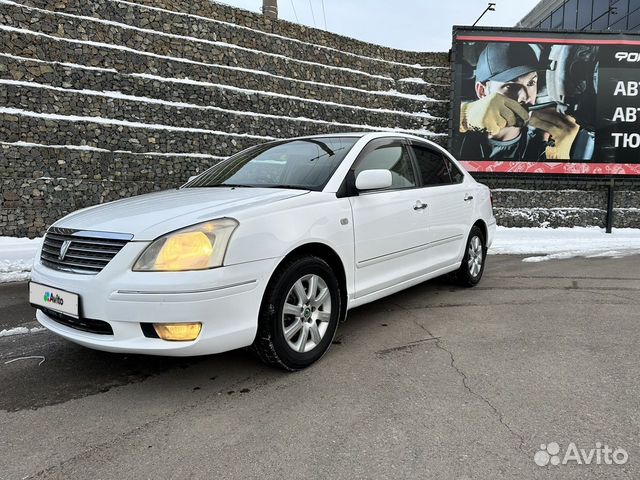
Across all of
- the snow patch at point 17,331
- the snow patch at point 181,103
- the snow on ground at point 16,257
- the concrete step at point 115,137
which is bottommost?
the snow on ground at point 16,257

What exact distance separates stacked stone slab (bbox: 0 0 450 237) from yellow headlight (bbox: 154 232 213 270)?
28.2 ft

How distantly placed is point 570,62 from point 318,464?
1393cm

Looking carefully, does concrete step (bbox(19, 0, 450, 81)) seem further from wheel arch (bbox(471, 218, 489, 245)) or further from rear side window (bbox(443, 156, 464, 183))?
wheel arch (bbox(471, 218, 489, 245))

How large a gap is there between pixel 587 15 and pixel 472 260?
2394cm

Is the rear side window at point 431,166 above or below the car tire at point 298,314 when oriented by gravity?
above

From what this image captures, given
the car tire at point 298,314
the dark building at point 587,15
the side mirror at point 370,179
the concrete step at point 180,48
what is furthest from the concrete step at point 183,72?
the car tire at point 298,314

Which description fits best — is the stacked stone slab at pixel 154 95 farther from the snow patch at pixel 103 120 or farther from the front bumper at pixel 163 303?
the front bumper at pixel 163 303

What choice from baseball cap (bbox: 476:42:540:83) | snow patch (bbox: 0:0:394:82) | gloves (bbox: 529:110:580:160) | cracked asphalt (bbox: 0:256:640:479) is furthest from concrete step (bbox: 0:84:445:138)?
cracked asphalt (bbox: 0:256:640:479)

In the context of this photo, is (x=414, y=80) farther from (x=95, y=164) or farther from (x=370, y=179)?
(x=370, y=179)

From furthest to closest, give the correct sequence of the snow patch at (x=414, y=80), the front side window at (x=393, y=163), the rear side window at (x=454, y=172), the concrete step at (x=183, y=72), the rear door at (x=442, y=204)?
1. the snow patch at (x=414, y=80)
2. the concrete step at (x=183, y=72)
3. the rear side window at (x=454, y=172)
4. the rear door at (x=442, y=204)
5. the front side window at (x=393, y=163)

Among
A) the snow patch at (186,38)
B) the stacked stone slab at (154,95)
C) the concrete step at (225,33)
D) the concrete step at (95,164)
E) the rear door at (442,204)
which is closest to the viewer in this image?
the rear door at (442,204)

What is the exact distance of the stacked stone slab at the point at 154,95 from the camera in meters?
9.93

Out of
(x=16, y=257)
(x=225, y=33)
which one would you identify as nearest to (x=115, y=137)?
(x=16, y=257)

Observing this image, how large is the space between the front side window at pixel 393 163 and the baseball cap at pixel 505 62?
32.7ft
